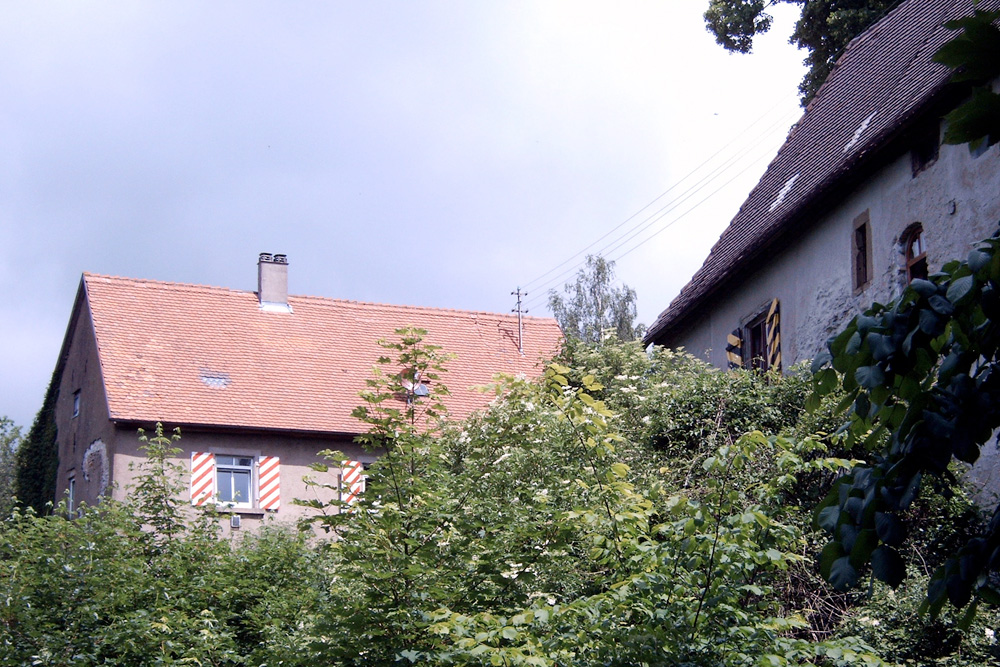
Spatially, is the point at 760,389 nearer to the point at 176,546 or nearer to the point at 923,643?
the point at 923,643

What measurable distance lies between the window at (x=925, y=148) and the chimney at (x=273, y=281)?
2002 centimetres

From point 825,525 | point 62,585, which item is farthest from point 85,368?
point 825,525

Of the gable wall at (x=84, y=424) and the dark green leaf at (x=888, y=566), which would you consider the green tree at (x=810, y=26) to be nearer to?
the gable wall at (x=84, y=424)

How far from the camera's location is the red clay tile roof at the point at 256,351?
2567cm

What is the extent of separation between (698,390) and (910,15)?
7501 mm

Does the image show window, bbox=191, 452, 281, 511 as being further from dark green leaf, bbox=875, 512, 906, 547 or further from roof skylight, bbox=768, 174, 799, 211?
dark green leaf, bbox=875, 512, 906, 547

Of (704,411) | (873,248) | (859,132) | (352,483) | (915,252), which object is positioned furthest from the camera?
(859,132)

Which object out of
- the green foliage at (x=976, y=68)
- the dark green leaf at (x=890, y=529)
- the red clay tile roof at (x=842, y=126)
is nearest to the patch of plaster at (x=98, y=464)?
the red clay tile roof at (x=842, y=126)

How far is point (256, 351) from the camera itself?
A: 28.1 m

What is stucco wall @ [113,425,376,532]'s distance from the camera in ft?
80.4

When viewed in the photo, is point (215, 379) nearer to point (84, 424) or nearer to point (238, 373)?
point (238, 373)

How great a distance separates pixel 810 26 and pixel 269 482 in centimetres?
1471

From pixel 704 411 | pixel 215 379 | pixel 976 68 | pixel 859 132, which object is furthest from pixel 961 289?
pixel 215 379

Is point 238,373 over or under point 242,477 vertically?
over
